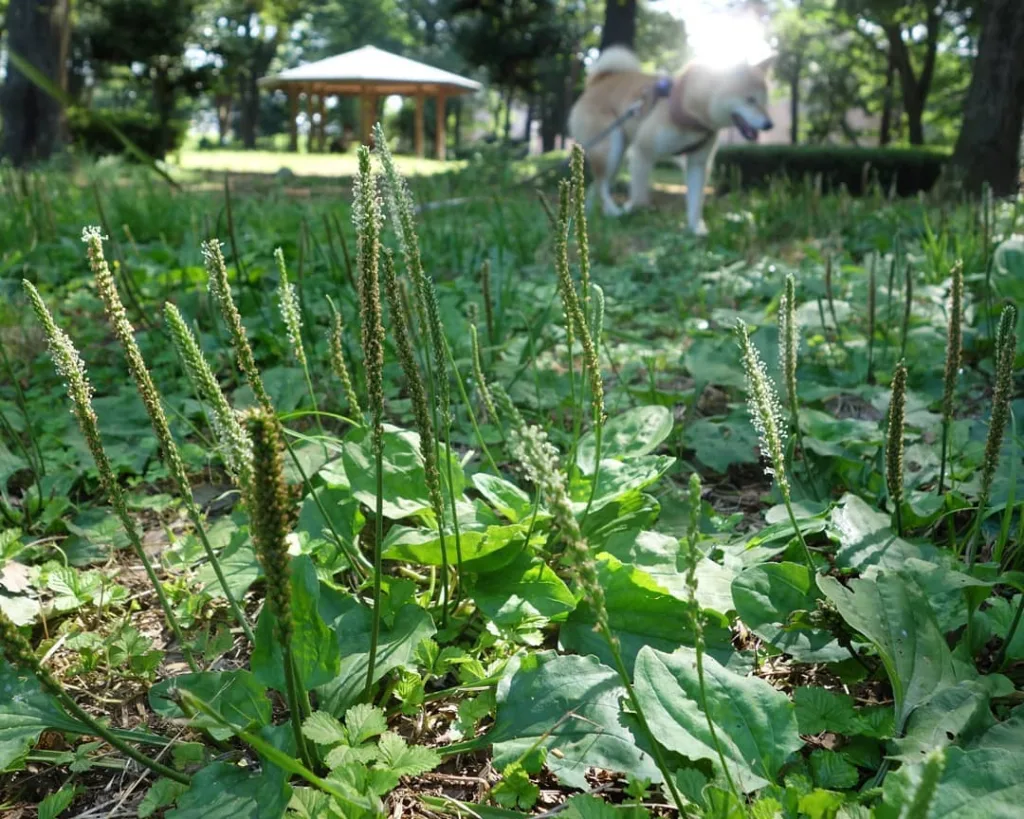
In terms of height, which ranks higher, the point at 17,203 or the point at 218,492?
the point at 17,203

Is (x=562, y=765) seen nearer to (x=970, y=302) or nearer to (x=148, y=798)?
(x=148, y=798)

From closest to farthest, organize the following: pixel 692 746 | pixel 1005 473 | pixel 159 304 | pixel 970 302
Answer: pixel 692 746
pixel 1005 473
pixel 970 302
pixel 159 304

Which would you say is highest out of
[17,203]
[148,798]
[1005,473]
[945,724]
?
[17,203]

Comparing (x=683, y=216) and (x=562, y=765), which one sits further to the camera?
(x=683, y=216)

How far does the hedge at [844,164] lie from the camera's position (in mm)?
13117

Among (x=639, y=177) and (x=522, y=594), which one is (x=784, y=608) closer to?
(x=522, y=594)

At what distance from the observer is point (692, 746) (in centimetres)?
101

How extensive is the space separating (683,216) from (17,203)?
15.9 feet

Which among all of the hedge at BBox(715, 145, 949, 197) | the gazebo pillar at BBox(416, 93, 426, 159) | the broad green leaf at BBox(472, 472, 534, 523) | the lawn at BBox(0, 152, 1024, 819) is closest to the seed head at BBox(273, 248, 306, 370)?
the lawn at BBox(0, 152, 1024, 819)

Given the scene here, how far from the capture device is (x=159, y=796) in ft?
3.51

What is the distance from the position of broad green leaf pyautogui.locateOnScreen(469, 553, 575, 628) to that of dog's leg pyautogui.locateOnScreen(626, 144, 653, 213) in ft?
19.1

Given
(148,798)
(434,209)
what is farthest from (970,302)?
(434,209)

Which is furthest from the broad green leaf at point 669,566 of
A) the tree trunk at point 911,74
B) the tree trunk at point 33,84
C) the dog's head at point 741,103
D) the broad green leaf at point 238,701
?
the tree trunk at point 911,74

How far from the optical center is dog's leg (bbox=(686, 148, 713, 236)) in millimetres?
5871
